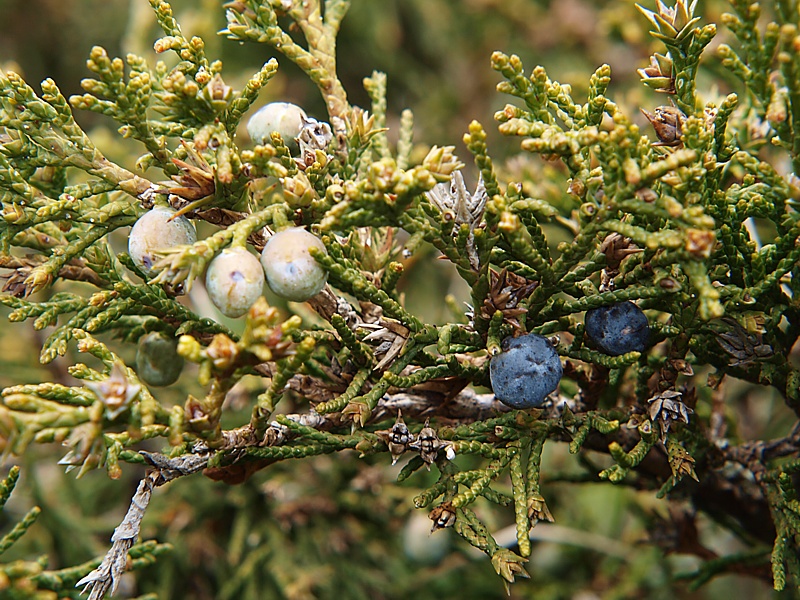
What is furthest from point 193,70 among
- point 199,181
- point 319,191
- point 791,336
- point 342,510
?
point 342,510

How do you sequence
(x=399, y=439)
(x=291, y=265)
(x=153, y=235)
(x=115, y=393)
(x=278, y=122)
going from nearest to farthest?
(x=115, y=393), (x=291, y=265), (x=153, y=235), (x=399, y=439), (x=278, y=122)

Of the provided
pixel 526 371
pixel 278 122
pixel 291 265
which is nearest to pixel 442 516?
pixel 526 371

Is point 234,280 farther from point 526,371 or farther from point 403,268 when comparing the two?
point 526,371

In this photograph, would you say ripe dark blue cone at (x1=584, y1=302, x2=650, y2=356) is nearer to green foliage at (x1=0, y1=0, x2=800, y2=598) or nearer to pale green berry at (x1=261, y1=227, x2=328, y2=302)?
green foliage at (x1=0, y1=0, x2=800, y2=598)

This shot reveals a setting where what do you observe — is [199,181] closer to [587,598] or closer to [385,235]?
[385,235]

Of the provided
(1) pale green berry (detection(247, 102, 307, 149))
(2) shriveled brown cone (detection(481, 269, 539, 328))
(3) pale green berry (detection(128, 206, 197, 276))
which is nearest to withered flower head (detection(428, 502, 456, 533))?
(2) shriveled brown cone (detection(481, 269, 539, 328))

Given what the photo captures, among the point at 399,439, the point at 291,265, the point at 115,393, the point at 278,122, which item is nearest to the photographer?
the point at 115,393
